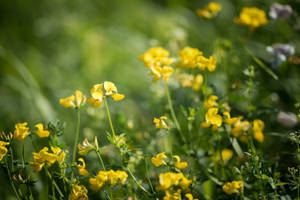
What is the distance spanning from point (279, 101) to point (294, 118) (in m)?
0.26

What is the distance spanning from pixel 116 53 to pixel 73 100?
5.76ft

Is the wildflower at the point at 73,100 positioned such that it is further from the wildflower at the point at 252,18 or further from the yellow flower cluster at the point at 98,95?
the wildflower at the point at 252,18

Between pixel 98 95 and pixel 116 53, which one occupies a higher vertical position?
pixel 98 95

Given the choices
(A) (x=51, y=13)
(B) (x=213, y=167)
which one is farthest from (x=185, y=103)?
(A) (x=51, y=13)

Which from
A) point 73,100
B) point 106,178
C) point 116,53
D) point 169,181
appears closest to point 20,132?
point 73,100

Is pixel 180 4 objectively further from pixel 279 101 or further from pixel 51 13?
pixel 279 101

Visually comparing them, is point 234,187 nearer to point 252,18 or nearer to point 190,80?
point 190,80

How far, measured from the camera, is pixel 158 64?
1078 mm

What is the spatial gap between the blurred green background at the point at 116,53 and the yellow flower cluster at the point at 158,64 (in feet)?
0.75

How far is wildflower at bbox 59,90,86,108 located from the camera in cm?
97

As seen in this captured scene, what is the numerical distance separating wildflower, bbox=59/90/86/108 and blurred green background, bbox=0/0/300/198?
0.62 feet

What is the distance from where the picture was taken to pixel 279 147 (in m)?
1.29

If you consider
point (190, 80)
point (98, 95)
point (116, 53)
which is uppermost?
point (98, 95)

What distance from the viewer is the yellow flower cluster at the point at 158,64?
1.02 m
